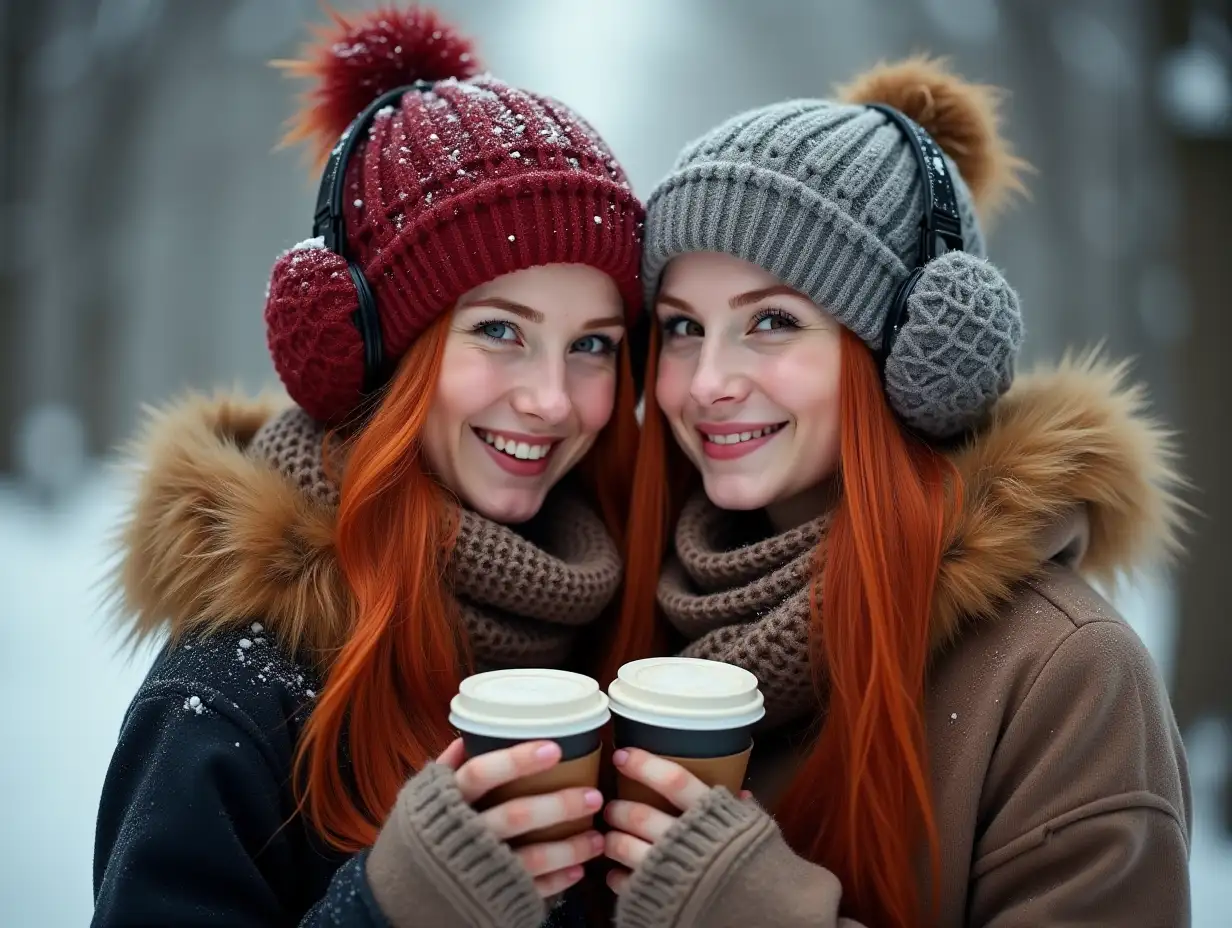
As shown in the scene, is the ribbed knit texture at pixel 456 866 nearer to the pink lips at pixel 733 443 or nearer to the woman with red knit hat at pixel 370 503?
the woman with red knit hat at pixel 370 503

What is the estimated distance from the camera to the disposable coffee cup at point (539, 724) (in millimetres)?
1005

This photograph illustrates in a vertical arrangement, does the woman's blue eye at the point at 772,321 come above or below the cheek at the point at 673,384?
above

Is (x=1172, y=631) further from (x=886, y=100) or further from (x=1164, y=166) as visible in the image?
(x=886, y=100)

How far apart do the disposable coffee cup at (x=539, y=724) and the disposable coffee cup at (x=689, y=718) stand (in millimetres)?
49

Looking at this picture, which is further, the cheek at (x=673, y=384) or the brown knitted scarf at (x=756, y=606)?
the cheek at (x=673, y=384)

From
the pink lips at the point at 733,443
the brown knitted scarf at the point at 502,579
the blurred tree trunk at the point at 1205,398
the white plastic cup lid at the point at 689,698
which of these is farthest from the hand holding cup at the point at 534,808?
the blurred tree trunk at the point at 1205,398

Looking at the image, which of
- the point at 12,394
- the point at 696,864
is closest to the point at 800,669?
the point at 696,864

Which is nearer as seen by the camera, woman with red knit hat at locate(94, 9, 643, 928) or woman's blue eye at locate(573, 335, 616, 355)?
woman with red knit hat at locate(94, 9, 643, 928)

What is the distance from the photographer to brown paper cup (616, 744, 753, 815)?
108 cm

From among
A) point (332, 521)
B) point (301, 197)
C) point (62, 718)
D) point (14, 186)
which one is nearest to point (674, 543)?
point (332, 521)

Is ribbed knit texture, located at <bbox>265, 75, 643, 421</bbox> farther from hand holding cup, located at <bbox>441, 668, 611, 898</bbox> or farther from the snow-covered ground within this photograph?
the snow-covered ground

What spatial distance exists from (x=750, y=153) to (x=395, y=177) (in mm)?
598

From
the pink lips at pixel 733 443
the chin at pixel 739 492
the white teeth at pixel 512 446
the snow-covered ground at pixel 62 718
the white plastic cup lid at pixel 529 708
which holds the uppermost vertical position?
the white teeth at pixel 512 446

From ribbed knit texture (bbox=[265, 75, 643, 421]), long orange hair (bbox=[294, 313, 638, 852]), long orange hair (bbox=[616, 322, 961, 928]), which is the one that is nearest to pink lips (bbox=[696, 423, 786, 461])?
long orange hair (bbox=[616, 322, 961, 928])
